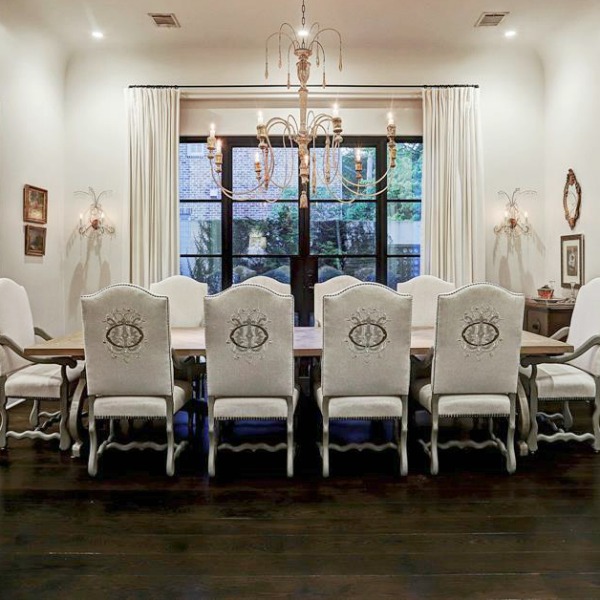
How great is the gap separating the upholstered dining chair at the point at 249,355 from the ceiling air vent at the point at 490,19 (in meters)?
3.89

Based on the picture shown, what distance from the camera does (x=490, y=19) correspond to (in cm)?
523

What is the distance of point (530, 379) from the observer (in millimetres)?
3469

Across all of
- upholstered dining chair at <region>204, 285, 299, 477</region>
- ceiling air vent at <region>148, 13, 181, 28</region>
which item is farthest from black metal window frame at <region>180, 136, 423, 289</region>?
upholstered dining chair at <region>204, 285, 299, 477</region>

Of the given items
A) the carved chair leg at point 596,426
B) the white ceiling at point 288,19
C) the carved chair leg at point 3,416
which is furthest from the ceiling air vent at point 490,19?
the carved chair leg at point 3,416

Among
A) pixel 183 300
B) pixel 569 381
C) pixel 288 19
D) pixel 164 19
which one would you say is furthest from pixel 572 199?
pixel 164 19

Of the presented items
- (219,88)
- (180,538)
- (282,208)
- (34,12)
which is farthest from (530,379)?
(34,12)

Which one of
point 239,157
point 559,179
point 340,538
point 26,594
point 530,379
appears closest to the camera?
point 26,594

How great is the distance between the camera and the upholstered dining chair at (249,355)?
2.99m

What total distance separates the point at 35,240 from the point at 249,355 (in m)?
3.43

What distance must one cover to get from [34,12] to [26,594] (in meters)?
5.01

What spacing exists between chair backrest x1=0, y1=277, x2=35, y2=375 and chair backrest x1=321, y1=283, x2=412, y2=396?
7.07 ft

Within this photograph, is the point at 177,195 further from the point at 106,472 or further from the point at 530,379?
the point at 530,379

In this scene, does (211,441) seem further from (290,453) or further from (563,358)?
(563,358)

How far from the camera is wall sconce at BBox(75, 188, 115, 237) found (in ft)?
19.7
